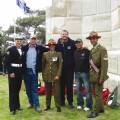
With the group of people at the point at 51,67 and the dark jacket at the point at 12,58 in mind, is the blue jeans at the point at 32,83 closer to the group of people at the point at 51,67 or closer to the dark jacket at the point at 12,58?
the group of people at the point at 51,67

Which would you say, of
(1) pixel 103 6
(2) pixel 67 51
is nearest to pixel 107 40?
(1) pixel 103 6

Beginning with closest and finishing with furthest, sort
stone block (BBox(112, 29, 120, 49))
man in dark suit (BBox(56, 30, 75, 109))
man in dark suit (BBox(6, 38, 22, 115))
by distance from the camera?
man in dark suit (BBox(6, 38, 22, 115)) → man in dark suit (BBox(56, 30, 75, 109)) → stone block (BBox(112, 29, 120, 49))

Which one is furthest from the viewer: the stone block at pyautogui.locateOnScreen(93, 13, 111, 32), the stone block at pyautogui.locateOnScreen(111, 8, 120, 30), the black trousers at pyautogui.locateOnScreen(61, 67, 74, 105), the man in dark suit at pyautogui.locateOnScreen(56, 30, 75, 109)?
the stone block at pyautogui.locateOnScreen(93, 13, 111, 32)

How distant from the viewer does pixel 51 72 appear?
966 cm

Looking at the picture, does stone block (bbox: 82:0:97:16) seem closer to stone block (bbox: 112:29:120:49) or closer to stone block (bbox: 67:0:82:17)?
stone block (bbox: 67:0:82:17)

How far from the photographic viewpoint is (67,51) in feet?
32.9

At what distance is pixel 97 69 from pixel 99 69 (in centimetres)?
5

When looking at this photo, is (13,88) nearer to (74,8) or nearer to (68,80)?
(68,80)

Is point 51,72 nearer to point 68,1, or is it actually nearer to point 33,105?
point 33,105

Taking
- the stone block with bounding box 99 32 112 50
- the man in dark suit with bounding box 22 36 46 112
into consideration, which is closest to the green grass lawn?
the man in dark suit with bounding box 22 36 46 112

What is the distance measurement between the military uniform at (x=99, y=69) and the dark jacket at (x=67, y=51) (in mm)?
913

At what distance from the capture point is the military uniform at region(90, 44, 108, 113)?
8906mm

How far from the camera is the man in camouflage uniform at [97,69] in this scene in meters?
8.94

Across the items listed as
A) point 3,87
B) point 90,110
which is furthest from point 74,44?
point 3,87
